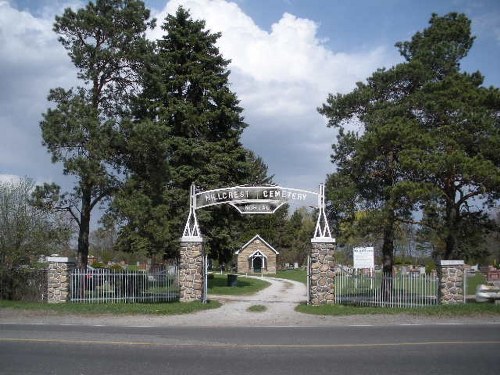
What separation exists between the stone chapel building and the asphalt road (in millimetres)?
50663

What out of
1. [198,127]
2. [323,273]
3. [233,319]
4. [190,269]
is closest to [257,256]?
[198,127]

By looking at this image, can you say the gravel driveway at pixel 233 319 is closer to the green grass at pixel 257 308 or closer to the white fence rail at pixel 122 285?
the green grass at pixel 257 308

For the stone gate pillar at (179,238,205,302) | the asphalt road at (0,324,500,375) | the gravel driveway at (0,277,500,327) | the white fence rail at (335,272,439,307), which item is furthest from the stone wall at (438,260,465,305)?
the stone gate pillar at (179,238,205,302)

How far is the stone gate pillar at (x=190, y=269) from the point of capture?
70.6ft

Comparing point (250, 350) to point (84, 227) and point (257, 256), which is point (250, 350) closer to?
point (84, 227)

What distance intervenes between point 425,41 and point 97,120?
1572cm

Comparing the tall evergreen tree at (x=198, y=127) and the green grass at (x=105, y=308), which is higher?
the tall evergreen tree at (x=198, y=127)

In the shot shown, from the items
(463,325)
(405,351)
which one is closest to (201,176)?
(463,325)

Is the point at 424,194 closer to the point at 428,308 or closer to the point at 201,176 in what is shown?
the point at 428,308

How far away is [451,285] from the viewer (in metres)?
Answer: 20.1

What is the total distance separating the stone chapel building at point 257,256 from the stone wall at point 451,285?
149 feet

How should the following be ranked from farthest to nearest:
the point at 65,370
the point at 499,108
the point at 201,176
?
the point at 201,176 < the point at 499,108 < the point at 65,370

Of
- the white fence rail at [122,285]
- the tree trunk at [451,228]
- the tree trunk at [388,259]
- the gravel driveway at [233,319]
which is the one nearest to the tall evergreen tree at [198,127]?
the white fence rail at [122,285]

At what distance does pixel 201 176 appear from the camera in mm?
32219
